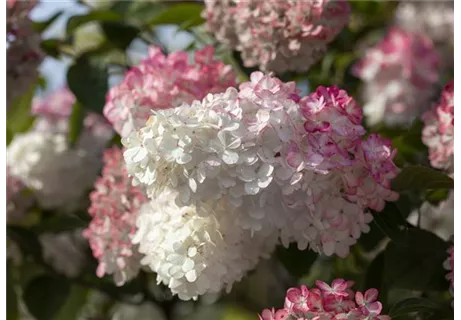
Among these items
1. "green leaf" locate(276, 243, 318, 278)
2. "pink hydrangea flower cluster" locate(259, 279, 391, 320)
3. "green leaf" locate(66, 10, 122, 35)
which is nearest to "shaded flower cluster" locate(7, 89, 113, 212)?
"green leaf" locate(66, 10, 122, 35)

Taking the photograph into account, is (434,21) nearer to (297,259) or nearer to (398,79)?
(398,79)

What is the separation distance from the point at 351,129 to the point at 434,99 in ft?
2.94

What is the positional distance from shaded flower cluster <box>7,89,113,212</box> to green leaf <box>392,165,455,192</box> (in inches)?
23.4

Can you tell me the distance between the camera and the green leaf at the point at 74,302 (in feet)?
4.11

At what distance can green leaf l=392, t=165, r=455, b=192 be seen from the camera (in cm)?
80

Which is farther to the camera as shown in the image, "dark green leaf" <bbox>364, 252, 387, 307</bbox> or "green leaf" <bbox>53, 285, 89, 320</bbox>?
"green leaf" <bbox>53, 285, 89, 320</bbox>

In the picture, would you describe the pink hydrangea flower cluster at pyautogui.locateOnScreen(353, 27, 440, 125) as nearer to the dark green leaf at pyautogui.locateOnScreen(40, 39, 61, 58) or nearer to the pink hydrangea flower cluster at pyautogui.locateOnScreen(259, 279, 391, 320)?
the dark green leaf at pyautogui.locateOnScreen(40, 39, 61, 58)

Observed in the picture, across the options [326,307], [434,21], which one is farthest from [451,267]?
[434,21]

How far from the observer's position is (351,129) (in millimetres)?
717

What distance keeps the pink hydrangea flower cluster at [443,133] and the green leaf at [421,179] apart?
0.11 feet

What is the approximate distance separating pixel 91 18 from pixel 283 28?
324 millimetres

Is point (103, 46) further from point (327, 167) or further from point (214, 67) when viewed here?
point (327, 167)

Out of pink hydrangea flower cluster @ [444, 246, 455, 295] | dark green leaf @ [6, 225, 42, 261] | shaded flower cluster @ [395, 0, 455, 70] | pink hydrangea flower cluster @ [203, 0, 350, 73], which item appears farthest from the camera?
shaded flower cluster @ [395, 0, 455, 70]

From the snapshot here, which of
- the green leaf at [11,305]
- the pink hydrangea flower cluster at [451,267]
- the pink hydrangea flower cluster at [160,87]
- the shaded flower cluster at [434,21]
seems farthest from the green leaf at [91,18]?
the shaded flower cluster at [434,21]
